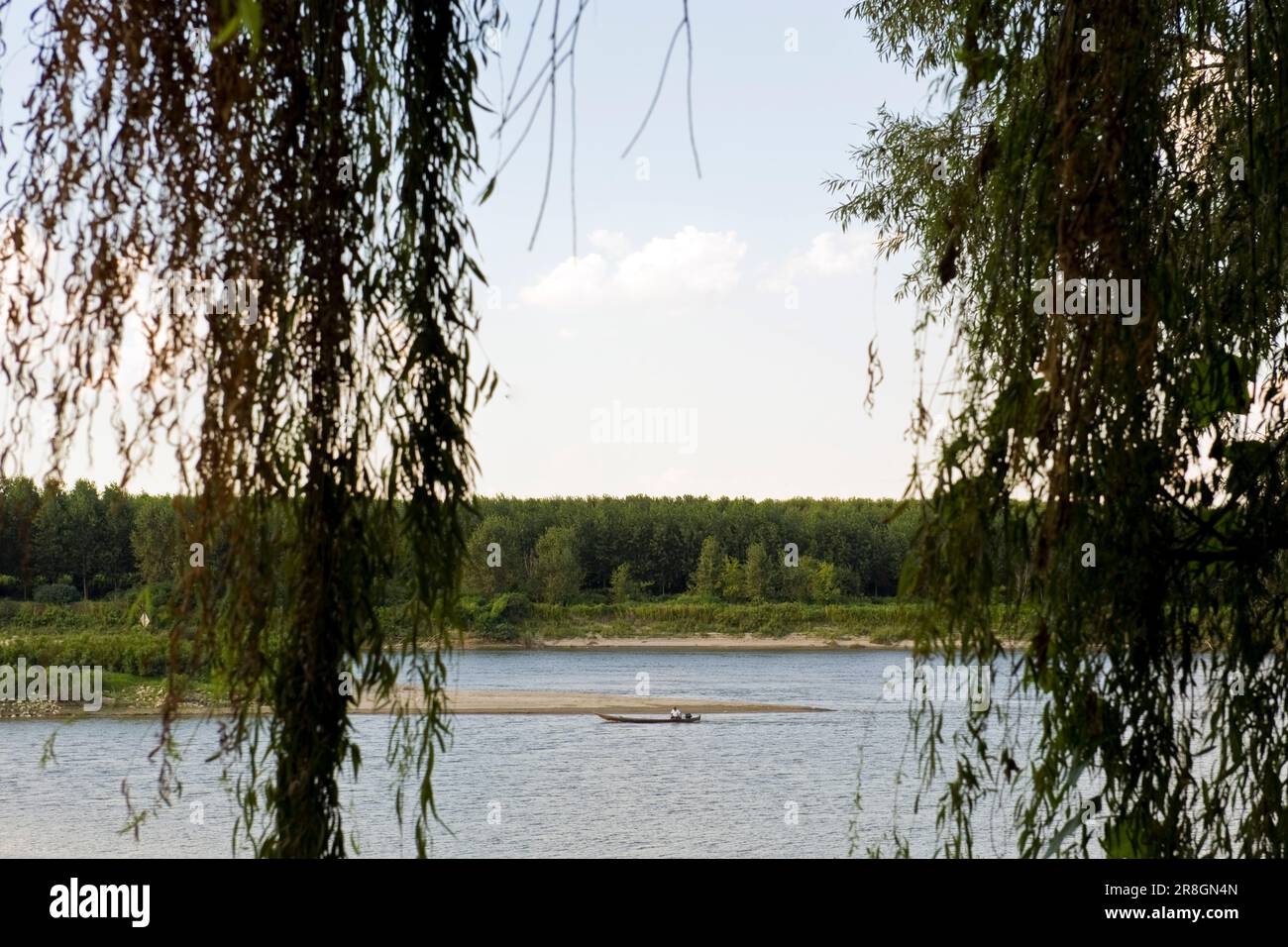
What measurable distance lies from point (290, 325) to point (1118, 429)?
4.32ft

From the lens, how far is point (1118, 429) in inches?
80.4

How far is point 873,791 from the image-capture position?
20.7 metres

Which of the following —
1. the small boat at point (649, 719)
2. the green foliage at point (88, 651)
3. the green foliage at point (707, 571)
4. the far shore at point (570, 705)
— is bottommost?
the far shore at point (570, 705)

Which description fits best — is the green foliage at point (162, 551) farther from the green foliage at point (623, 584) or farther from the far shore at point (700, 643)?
the far shore at point (700, 643)

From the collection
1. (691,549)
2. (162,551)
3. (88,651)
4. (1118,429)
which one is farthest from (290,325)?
(691,549)

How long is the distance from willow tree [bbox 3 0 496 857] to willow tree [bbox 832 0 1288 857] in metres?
0.70

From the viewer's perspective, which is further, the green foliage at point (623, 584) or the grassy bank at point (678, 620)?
the grassy bank at point (678, 620)

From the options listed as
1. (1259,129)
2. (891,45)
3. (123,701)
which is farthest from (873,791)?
(1259,129)

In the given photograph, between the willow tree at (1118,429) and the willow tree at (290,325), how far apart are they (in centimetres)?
70

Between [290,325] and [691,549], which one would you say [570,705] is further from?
[290,325]

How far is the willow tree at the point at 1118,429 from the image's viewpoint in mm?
1749

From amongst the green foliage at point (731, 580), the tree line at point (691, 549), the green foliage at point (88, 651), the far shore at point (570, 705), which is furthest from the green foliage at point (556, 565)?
the green foliage at point (88, 651)

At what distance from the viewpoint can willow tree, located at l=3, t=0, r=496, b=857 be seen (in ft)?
4.61
